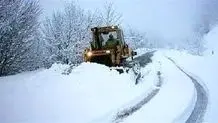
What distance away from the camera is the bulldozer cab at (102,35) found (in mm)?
23578

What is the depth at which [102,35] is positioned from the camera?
78.3 feet

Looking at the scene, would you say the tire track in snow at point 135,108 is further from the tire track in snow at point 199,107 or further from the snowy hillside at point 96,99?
the tire track in snow at point 199,107

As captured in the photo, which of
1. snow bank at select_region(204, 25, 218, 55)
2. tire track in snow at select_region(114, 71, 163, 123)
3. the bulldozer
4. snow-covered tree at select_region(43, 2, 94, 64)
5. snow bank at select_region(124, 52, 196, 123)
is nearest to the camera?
snow bank at select_region(124, 52, 196, 123)

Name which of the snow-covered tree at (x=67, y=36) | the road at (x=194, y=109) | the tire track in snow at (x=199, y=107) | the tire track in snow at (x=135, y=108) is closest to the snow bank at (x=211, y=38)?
the snow-covered tree at (x=67, y=36)

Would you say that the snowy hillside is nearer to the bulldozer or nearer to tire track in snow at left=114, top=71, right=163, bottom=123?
tire track in snow at left=114, top=71, right=163, bottom=123

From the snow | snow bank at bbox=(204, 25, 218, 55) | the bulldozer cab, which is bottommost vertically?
A: snow bank at bbox=(204, 25, 218, 55)

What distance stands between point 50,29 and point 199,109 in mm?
33388

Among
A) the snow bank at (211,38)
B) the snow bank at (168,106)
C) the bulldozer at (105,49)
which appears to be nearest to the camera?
the snow bank at (168,106)

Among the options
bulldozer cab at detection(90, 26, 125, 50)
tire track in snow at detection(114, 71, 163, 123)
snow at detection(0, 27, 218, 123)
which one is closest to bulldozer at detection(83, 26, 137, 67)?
bulldozer cab at detection(90, 26, 125, 50)

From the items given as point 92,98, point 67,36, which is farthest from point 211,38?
point 92,98

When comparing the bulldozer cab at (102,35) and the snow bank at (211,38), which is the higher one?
the bulldozer cab at (102,35)

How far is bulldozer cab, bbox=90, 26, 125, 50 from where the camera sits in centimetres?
2358

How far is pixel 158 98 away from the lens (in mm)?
14352

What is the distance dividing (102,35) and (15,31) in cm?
564
